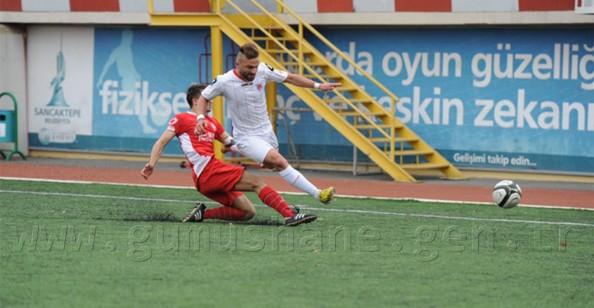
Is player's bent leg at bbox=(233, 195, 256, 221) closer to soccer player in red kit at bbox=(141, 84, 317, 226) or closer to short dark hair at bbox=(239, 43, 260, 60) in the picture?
soccer player in red kit at bbox=(141, 84, 317, 226)

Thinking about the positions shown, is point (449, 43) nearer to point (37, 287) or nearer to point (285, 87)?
point (285, 87)

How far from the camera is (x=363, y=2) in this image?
20.9 m

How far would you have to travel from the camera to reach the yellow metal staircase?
20.1m

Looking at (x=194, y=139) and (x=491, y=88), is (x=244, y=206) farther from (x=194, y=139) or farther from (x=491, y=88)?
(x=491, y=88)

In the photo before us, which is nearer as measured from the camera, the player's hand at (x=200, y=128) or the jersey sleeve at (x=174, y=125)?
the player's hand at (x=200, y=128)

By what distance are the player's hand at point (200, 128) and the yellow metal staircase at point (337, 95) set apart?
7.40 meters

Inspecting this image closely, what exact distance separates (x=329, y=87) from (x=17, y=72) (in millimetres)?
12457

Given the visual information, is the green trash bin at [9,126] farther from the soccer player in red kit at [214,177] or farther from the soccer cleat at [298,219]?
the soccer cleat at [298,219]

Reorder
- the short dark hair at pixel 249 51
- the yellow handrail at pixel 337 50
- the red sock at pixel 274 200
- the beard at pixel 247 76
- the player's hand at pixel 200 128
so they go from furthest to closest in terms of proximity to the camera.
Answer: the yellow handrail at pixel 337 50 < the beard at pixel 247 76 < the short dark hair at pixel 249 51 < the red sock at pixel 274 200 < the player's hand at pixel 200 128

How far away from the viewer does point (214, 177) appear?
12.5 m

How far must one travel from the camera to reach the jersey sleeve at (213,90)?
12703mm

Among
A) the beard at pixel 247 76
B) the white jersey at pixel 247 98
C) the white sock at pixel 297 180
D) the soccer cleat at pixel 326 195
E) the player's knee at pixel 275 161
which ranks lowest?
the soccer cleat at pixel 326 195

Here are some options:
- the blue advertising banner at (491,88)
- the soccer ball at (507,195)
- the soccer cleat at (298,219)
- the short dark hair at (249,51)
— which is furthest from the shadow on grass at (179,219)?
the blue advertising banner at (491,88)

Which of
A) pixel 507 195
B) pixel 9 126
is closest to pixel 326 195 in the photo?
pixel 507 195
